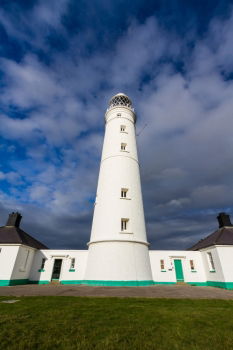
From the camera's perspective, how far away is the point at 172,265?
17375mm

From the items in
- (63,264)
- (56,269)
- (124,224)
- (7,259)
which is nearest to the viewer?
(124,224)

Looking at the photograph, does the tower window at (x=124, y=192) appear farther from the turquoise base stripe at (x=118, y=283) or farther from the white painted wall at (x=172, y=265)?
the turquoise base stripe at (x=118, y=283)

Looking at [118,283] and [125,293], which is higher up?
[118,283]

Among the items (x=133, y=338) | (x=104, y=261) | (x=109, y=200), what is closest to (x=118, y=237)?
(x=104, y=261)

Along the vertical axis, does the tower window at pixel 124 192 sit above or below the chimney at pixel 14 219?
above

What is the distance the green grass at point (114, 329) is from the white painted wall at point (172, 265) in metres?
11.9

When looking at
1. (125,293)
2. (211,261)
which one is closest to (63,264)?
(125,293)

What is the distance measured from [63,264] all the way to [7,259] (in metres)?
4.65

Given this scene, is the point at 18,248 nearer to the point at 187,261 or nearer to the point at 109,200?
the point at 109,200

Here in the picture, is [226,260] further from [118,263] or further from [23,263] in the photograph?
[23,263]

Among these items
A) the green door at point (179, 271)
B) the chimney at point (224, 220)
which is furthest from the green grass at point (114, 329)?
the chimney at point (224, 220)

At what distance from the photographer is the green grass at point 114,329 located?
3398 millimetres

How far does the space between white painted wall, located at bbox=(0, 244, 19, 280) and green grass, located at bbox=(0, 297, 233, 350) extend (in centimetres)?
1113

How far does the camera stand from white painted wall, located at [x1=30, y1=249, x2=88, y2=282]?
55.5ft
